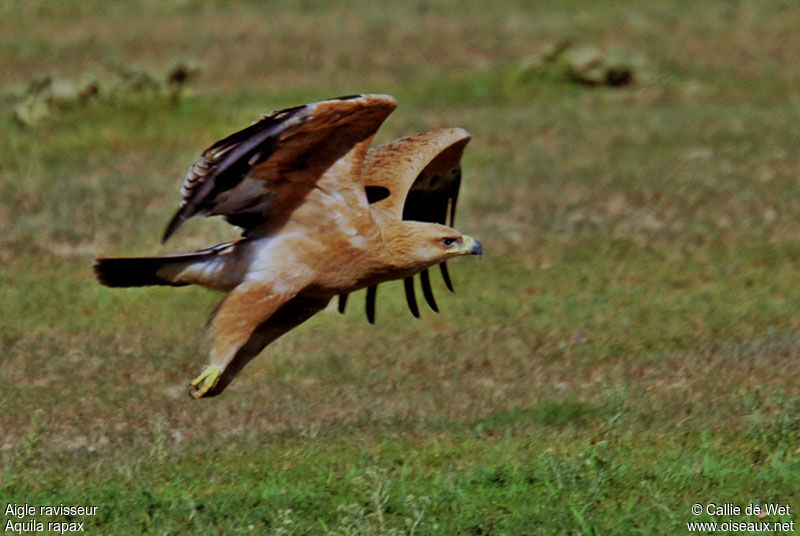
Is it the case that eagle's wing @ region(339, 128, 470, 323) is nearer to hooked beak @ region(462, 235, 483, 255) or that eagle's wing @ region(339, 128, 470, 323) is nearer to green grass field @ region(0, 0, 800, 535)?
hooked beak @ region(462, 235, 483, 255)

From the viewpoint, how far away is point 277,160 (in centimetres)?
699

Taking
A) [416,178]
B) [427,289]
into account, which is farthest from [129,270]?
[427,289]

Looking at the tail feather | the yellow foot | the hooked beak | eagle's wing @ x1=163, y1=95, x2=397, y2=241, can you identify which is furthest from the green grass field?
eagle's wing @ x1=163, y1=95, x2=397, y2=241

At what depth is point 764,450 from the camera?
681 cm

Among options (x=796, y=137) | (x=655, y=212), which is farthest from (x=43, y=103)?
(x=796, y=137)

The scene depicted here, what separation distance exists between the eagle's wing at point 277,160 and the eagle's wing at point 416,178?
50cm

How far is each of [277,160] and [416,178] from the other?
1340mm

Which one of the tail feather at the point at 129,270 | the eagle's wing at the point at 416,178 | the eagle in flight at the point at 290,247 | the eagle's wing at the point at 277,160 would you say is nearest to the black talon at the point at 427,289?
the eagle's wing at the point at 416,178

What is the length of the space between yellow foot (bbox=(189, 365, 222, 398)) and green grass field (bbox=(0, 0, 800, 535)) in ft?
0.99

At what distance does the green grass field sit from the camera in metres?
6.36

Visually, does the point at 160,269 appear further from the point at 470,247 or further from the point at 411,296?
the point at 411,296

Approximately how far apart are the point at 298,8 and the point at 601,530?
54.4ft

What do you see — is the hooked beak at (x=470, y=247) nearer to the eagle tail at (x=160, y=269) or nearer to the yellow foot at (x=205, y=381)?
the eagle tail at (x=160, y=269)

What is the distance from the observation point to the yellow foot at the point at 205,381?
711 cm
